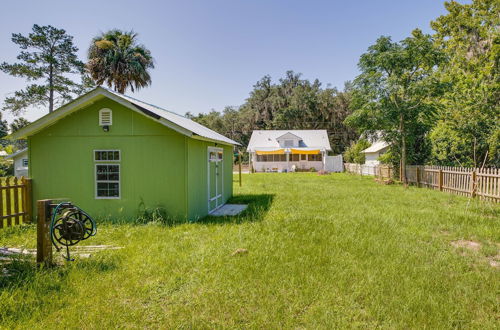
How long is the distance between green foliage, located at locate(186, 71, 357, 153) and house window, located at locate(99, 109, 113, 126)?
38.5 m

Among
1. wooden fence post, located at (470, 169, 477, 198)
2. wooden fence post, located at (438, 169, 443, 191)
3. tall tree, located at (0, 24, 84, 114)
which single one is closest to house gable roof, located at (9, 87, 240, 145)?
wooden fence post, located at (470, 169, 477, 198)

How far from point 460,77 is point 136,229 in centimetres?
2167

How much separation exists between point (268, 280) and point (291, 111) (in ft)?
140

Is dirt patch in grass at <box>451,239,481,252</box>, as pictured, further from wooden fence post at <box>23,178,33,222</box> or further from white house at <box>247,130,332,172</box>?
white house at <box>247,130,332,172</box>

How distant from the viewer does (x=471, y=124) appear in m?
14.7

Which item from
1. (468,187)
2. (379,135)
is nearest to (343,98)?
(379,135)

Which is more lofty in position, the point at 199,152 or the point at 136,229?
the point at 199,152

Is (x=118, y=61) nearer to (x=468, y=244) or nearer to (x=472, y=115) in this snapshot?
(x=468, y=244)

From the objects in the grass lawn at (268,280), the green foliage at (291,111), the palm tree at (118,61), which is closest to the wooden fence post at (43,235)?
the grass lawn at (268,280)

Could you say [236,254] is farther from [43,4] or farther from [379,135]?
[379,135]

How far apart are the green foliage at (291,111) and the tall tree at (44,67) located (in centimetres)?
2526

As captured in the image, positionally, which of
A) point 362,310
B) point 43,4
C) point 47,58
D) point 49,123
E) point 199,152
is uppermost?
point 47,58

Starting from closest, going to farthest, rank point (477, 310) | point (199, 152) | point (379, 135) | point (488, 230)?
point (477, 310)
point (488, 230)
point (199, 152)
point (379, 135)

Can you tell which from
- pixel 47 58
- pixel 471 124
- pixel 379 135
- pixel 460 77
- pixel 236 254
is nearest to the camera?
pixel 236 254
